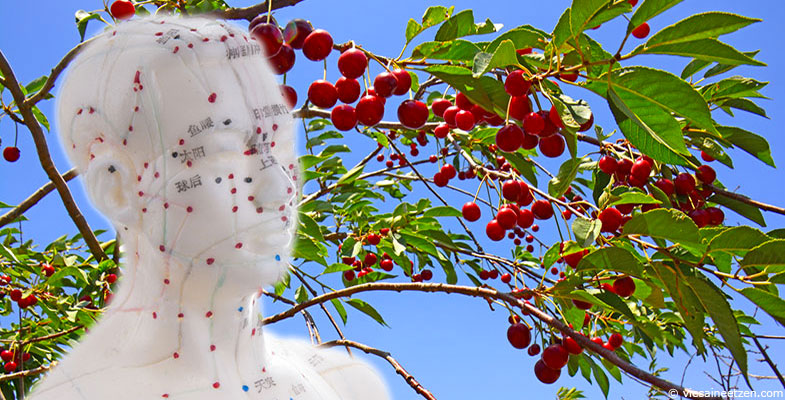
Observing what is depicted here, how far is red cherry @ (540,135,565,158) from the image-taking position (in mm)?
1199

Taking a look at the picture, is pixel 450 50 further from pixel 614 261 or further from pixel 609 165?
pixel 609 165

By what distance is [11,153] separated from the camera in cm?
272

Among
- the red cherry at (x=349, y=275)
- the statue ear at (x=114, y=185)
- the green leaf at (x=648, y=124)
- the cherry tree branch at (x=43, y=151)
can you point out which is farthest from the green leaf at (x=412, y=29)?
the red cherry at (x=349, y=275)

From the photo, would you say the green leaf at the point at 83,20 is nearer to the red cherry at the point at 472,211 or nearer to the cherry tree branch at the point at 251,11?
the cherry tree branch at the point at 251,11

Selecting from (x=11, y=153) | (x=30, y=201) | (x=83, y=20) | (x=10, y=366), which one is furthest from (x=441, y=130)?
(x=10, y=366)

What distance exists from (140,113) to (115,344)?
Answer: 296mm

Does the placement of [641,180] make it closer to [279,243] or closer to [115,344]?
[279,243]

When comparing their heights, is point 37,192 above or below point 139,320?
above

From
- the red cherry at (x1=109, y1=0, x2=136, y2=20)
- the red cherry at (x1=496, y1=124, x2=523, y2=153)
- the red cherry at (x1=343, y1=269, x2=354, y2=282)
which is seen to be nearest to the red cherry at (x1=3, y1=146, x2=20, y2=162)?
the red cherry at (x1=109, y1=0, x2=136, y2=20)

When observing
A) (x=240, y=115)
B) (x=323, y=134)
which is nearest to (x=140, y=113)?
(x=240, y=115)

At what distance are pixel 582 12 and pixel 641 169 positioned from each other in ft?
1.98

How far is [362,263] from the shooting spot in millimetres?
2596

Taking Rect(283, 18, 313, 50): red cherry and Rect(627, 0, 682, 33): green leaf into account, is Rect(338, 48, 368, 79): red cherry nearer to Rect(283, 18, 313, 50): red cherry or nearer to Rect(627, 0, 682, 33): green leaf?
Rect(283, 18, 313, 50): red cherry

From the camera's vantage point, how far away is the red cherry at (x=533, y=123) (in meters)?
1.12
